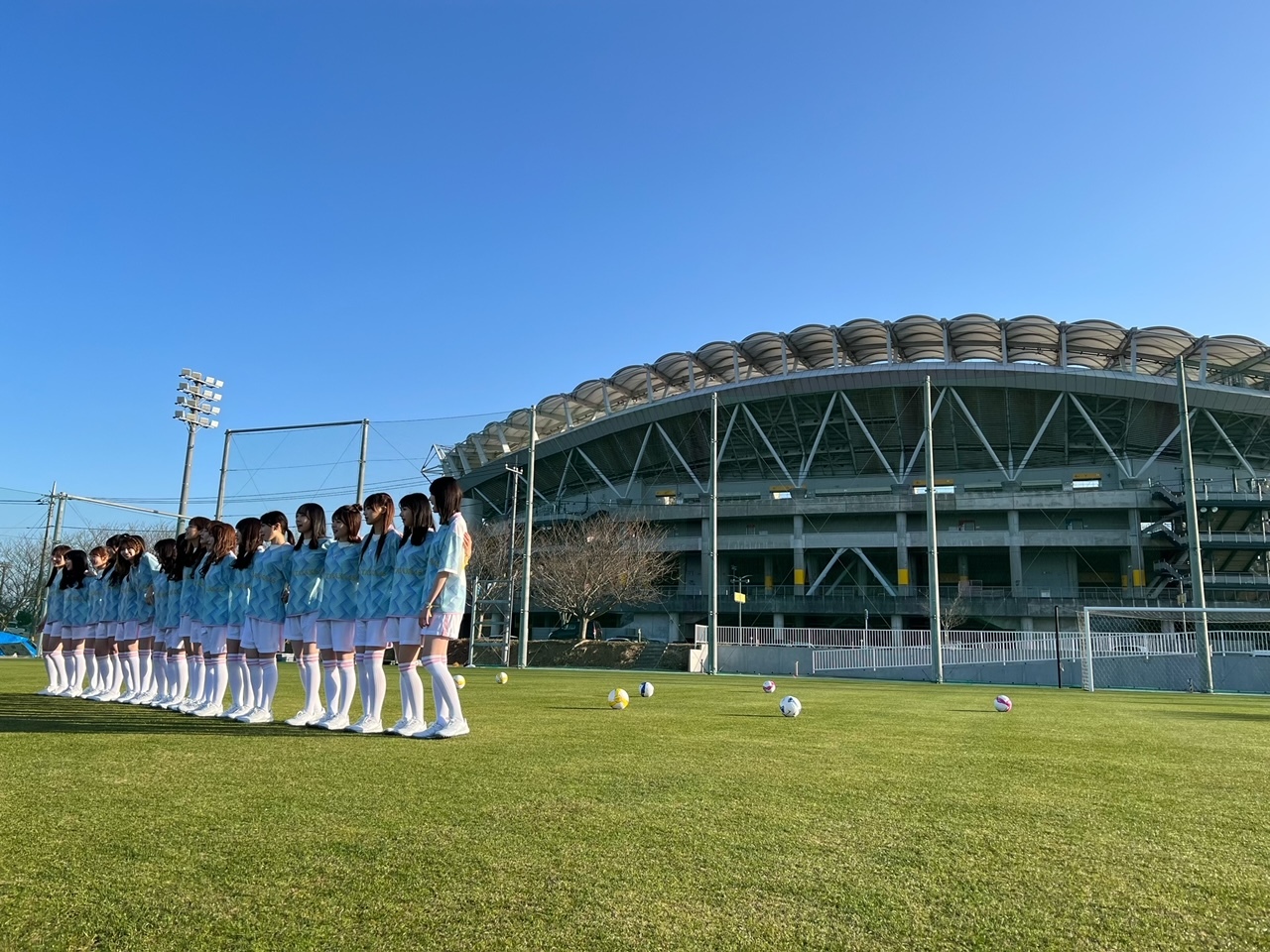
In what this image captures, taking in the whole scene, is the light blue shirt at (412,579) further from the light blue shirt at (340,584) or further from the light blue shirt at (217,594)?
the light blue shirt at (217,594)

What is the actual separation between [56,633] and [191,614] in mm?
3528

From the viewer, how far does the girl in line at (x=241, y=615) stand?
8367 millimetres

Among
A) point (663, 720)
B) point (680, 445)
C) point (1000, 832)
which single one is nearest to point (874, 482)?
point (680, 445)

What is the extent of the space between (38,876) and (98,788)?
167 cm

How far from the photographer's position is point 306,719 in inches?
301

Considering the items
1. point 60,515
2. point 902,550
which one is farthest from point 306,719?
point 902,550

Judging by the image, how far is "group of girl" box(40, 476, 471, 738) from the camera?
6922 mm

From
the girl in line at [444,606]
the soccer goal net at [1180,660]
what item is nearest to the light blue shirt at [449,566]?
the girl in line at [444,606]

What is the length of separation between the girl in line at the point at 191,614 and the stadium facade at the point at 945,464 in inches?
1345

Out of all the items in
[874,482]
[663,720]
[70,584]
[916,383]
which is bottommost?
[663,720]

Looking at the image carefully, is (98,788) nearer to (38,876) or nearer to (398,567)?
(38,876)

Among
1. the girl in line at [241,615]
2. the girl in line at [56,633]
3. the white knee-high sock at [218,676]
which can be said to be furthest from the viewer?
the girl in line at [56,633]

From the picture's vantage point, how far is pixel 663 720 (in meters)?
8.16

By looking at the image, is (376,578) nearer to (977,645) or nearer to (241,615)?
(241,615)
